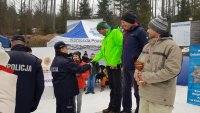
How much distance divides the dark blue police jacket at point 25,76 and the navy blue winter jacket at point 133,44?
1590 mm

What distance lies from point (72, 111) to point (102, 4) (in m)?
46.7

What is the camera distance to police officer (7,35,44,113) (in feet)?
13.4

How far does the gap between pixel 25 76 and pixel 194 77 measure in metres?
5.26

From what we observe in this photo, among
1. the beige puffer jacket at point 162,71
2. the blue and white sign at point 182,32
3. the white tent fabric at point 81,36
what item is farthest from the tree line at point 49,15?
the beige puffer jacket at point 162,71

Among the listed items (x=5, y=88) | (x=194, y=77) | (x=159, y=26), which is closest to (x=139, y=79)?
(x=159, y=26)

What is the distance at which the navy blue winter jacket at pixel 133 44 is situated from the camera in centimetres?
535

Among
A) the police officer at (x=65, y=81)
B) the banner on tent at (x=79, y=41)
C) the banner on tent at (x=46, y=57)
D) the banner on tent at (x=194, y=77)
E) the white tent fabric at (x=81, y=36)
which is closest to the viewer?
the police officer at (x=65, y=81)

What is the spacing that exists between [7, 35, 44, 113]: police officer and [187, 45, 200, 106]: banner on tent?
16.0 feet

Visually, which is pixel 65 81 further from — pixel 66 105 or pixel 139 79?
pixel 139 79

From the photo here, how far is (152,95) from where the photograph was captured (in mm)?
3980

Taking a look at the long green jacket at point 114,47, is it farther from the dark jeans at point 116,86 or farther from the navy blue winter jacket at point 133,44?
the navy blue winter jacket at point 133,44

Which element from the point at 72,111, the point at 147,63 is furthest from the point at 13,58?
the point at 72,111

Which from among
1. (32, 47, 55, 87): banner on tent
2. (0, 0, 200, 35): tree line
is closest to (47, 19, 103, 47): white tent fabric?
(32, 47, 55, 87): banner on tent

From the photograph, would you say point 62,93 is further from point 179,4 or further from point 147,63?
point 179,4
